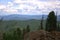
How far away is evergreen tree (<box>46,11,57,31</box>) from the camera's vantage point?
8.22ft

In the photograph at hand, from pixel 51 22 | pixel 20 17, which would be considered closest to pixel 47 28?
pixel 51 22

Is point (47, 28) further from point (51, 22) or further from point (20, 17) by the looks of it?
point (20, 17)

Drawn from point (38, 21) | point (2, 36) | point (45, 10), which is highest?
point (45, 10)

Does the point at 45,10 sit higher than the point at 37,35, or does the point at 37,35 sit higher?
the point at 45,10

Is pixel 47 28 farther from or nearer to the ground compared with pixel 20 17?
nearer to the ground

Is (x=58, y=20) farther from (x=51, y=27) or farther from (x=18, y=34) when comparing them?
(x=18, y=34)

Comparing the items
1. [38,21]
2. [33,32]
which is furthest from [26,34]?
[38,21]

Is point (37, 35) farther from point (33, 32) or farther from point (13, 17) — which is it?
point (13, 17)

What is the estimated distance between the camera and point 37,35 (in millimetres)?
2504

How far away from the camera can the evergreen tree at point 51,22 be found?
251cm

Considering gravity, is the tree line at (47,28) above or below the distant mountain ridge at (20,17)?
below

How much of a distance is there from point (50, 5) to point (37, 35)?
512mm

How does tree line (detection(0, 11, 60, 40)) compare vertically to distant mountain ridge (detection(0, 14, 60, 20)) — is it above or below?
below

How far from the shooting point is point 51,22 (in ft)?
8.20
